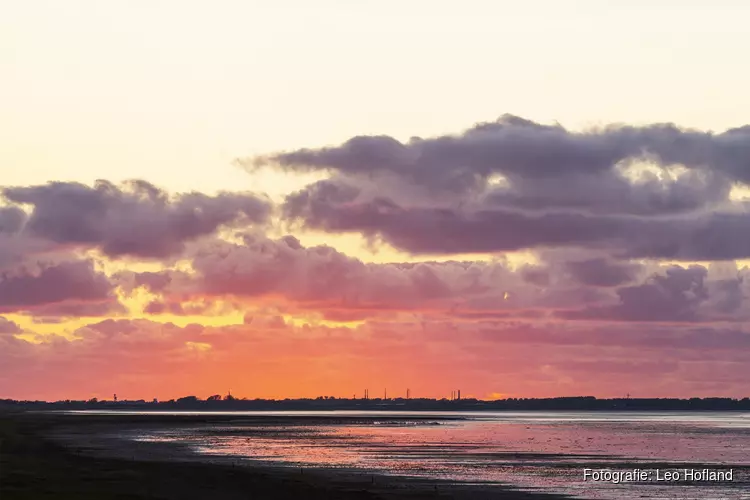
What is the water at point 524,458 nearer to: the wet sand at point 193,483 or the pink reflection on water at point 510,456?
the pink reflection on water at point 510,456

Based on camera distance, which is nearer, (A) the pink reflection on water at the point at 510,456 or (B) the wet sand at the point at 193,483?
(B) the wet sand at the point at 193,483

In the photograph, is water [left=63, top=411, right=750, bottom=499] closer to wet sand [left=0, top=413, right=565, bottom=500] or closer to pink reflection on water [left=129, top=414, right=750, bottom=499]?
pink reflection on water [left=129, top=414, right=750, bottom=499]

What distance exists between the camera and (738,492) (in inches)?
3455

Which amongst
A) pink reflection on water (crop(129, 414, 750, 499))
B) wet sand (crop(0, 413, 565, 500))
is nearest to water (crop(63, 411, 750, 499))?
pink reflection on water (crop(129, 414, 750, 499))

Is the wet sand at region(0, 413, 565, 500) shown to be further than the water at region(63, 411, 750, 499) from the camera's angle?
No

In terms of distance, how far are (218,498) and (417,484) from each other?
66.2ft

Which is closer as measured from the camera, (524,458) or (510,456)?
(524,458)

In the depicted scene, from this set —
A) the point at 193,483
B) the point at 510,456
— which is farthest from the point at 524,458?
the point at 193,483

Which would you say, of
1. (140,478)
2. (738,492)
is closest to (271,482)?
(140,478)

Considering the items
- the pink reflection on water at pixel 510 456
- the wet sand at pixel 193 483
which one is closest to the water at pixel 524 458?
the pink reflection on water at pixel 510 456

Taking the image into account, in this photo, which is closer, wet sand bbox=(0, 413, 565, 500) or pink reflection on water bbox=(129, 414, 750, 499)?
wet sand bbox=(0, 413, 565, 500)

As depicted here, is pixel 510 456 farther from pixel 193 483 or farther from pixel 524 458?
pixel 193 483

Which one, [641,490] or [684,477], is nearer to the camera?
[641,490]

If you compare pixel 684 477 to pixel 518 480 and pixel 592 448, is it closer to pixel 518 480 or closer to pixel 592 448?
pixel 518 480
